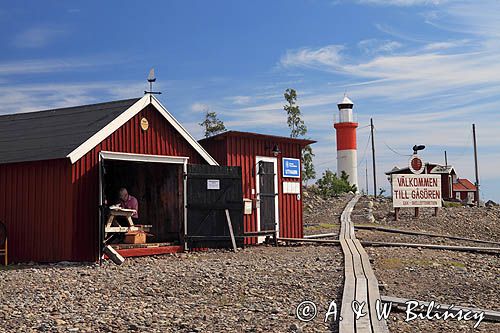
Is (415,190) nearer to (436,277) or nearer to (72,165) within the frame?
(436,277)

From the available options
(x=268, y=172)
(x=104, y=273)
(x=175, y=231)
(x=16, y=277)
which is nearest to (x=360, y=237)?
(x=268, y=172)

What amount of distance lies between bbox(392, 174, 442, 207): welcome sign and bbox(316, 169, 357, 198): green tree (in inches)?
537

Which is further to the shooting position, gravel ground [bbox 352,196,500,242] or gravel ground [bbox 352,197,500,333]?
gravel ground [bbox 352,196,500,242]

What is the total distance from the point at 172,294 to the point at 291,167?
34.1 ft

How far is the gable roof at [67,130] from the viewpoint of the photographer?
1373cm

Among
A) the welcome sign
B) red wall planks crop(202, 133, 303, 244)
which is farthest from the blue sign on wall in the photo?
the welcome sign

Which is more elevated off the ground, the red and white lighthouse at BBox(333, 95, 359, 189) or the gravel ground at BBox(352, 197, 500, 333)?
the red and white lighthouse at BBox(333, 95, 359, 189)

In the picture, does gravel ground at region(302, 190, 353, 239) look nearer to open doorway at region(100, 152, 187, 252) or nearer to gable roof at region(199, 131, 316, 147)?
gable roof at region(199, 131, 316, 147)

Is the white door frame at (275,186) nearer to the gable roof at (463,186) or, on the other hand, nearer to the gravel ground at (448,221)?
the gravel ground at (448,221)

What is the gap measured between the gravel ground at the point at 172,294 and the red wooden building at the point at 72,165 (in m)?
0.78

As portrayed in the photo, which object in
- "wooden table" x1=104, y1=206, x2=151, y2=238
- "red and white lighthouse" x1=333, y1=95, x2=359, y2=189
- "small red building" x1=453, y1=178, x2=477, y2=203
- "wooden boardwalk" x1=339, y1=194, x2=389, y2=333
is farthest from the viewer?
"small red building" x1=453, y1=178, x2=477, y2=203

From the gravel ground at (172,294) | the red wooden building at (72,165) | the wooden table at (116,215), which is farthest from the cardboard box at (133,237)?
the gravel ground at (172,294)

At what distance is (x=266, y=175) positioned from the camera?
18.7 meters

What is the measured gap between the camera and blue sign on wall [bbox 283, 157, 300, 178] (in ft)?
63.4
